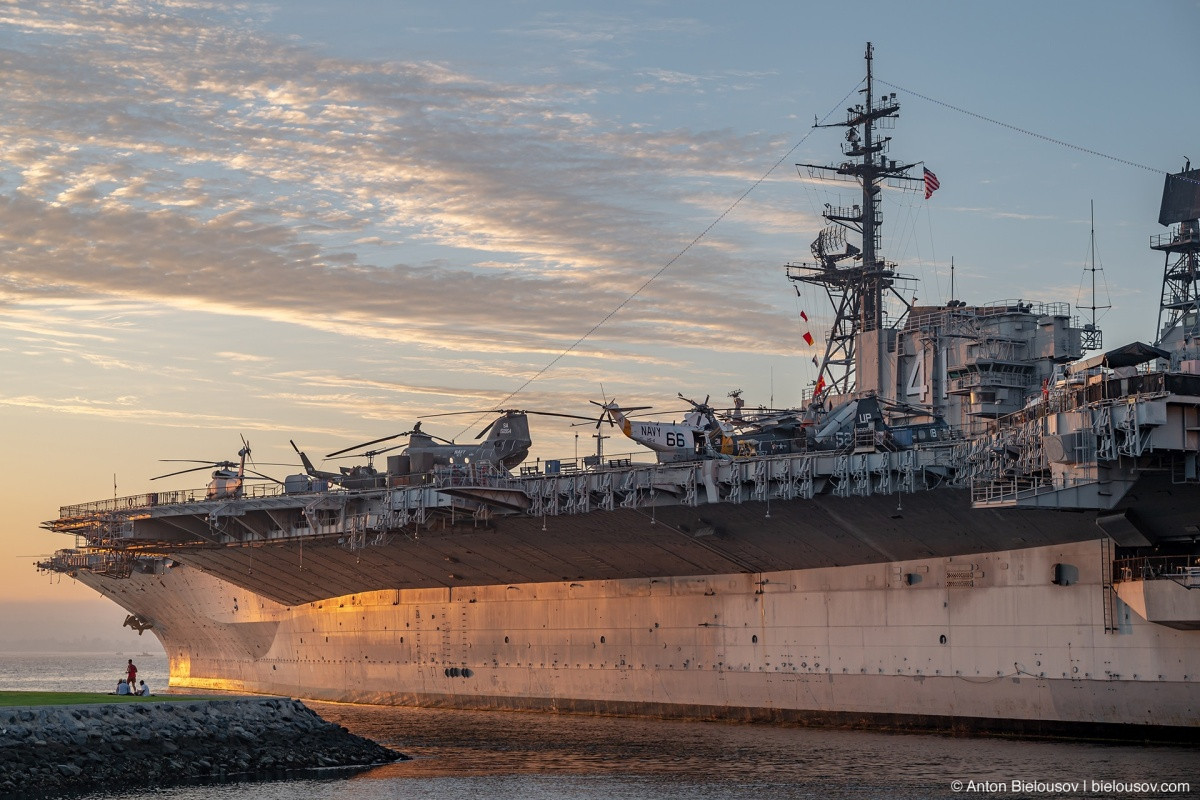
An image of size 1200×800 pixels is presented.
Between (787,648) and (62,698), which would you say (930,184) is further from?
(62,698)

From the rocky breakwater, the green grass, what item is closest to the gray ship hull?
the rocky breakwater

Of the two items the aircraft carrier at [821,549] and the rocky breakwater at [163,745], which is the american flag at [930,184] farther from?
the rocky breakwater at [163,745]

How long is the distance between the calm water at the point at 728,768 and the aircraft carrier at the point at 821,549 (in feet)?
6.24

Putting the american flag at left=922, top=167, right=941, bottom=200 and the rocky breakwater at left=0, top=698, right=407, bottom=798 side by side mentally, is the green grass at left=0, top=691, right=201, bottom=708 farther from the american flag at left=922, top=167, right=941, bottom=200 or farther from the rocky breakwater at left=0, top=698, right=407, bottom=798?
the american flag at left=922, top=167, right=941, bottom=200

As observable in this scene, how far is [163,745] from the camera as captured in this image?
25875mm

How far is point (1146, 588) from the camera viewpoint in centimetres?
2680

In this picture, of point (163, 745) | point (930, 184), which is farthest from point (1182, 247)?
point (163, 745)

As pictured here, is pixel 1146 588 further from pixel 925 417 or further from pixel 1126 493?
pixel 925 417

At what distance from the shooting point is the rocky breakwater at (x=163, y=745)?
23.9m

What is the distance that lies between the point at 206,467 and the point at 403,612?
926 centimetres

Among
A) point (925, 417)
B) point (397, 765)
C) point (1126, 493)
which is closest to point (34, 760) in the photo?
point (397, 765)

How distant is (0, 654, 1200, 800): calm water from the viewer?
22875mm

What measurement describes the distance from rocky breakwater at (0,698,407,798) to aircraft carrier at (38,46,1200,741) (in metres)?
7.26

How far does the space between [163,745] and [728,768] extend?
10.3 meters
